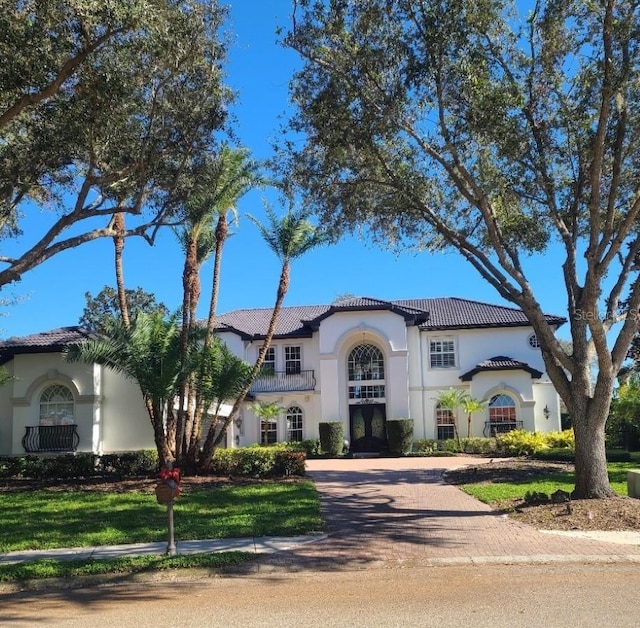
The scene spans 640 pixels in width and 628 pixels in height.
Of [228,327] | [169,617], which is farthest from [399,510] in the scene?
[228,327]

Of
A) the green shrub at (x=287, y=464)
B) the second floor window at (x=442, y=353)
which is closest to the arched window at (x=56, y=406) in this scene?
the green shrub at (x=287, y=464)

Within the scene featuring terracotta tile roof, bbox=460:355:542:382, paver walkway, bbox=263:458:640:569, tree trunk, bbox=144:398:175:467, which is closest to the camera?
paver walkway, bbox=263:458:640:569

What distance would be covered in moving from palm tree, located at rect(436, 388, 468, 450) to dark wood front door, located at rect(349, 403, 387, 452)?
2.86 m

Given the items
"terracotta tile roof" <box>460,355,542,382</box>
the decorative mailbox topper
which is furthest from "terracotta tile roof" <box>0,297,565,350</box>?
the decorative mailbox topper

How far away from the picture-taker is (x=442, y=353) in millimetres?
32531

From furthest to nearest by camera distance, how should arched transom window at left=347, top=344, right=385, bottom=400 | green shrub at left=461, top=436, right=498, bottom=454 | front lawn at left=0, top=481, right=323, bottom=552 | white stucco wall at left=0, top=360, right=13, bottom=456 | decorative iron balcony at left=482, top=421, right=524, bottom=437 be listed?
1. arched transom window at left=347, top=344, right=385, bottom=400
2. decorative iron balcony at left=482, top=421, right=524, bottom=437
3. green shrub at left=461, top=436, right=498, bottom=454
4. white stucco wall at left=0, top=360, right=13, bottom=456
5. front lawn at left=0, top=481, right=323, bottom=552

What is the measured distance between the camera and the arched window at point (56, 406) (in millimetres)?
21984

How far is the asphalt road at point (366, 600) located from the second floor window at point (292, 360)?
24990 mm

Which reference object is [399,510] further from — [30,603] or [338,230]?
[30,603]

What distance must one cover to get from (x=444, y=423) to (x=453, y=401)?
7.18 ft

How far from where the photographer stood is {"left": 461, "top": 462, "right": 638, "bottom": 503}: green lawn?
47.6 ft

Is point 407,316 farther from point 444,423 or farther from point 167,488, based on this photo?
point 167,488

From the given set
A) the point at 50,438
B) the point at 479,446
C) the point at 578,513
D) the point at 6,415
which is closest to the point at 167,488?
the point at 578,513

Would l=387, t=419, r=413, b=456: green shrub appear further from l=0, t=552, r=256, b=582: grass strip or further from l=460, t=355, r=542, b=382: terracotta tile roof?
l=0, t=552, r=256, b=582: grass strip
